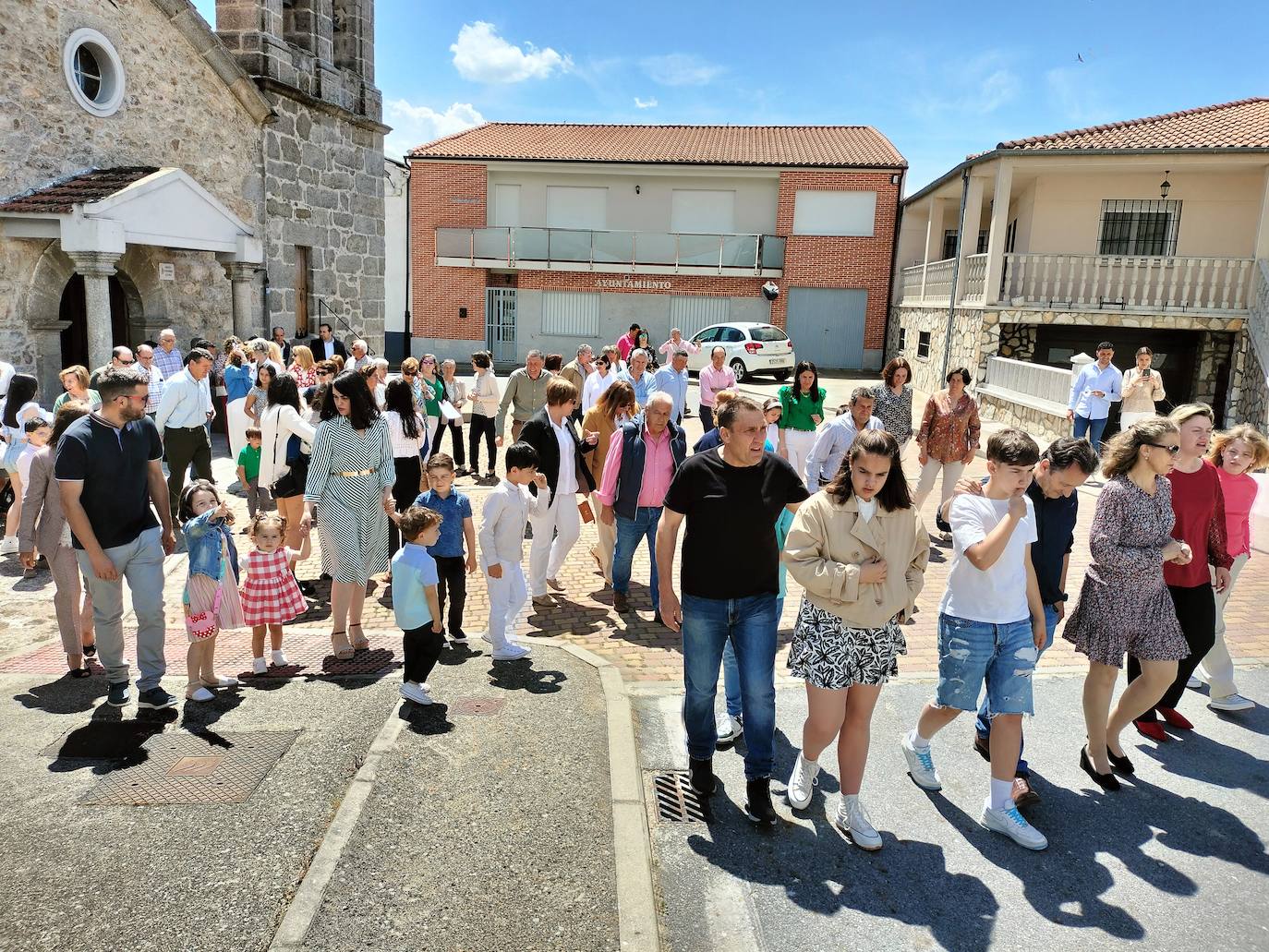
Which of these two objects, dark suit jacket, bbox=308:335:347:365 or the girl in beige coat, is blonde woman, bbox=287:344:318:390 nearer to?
dark suit jacket, bbox=308:335:347:365

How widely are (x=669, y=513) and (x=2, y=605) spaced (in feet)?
18.0

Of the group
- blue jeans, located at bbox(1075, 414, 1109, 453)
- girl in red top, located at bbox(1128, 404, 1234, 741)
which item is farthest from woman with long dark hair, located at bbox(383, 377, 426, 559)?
blue jeans, located at bbox(1075, 414, 1109, 453)

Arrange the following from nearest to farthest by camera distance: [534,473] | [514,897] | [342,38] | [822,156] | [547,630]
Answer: [514,897]
[534,473]
[547,630]
[342,38]
[822,156]

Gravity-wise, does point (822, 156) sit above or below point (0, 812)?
above

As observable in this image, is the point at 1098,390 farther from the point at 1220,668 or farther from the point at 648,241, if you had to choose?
the point at 648,241

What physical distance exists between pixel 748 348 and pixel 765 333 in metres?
0.85

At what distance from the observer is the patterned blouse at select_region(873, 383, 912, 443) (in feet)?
27.9

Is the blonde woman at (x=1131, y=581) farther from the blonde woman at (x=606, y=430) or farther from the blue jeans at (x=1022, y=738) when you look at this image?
the blonde woman at (x=606, y=430)

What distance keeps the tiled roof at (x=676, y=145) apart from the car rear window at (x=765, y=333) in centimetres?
669

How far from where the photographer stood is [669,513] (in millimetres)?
4055

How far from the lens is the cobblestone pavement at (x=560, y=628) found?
5715mm

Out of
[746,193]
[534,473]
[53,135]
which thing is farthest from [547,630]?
[746,193]

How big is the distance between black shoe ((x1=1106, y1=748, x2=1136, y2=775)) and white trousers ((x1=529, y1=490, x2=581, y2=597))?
3.82 metres

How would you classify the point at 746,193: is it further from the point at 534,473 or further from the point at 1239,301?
the point at 534,473
